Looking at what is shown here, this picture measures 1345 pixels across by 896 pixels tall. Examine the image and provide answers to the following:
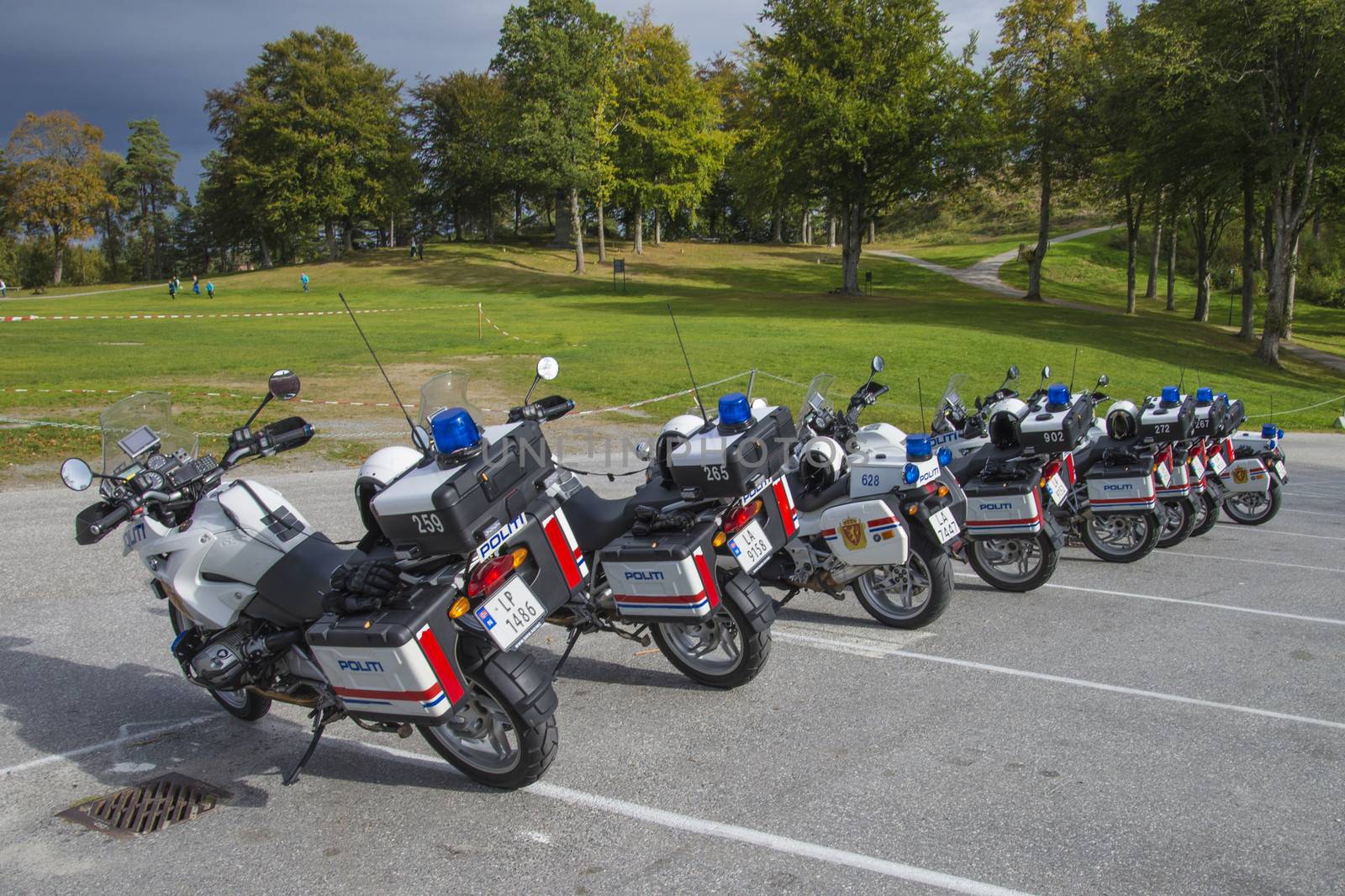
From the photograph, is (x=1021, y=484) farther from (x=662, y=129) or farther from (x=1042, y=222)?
(x=662, y=129)

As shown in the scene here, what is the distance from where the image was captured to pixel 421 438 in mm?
4547

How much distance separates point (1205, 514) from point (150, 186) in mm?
99220

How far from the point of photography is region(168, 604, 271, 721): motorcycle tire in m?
4.82

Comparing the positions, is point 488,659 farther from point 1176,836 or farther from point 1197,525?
point 1197,525

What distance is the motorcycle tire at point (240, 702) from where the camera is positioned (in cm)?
482

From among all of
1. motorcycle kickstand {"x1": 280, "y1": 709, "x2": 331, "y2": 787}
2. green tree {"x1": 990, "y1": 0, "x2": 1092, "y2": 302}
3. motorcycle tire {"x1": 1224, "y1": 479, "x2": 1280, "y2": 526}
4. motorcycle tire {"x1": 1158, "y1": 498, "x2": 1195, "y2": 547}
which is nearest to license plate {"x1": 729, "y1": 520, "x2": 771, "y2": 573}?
motorcycle kickstand {"x1": 280, "y1": 709, "x2": 331, "y2": 787}

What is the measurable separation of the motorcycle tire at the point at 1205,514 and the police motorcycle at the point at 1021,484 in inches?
102

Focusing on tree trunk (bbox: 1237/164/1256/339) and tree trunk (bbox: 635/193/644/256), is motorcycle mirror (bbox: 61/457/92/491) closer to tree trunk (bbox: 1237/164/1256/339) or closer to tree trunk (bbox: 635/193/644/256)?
tree trunk (bbox: 1237/164/1256/339)

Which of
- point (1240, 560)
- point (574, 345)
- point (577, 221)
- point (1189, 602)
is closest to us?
point (1189, 602)

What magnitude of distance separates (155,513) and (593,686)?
2.40 meters

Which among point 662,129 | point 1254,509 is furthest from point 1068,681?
point 662,129

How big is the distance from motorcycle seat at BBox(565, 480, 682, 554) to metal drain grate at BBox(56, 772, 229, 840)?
209 centimetres

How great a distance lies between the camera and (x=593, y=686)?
5.35 m

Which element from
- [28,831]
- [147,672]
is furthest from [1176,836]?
[147,672]
